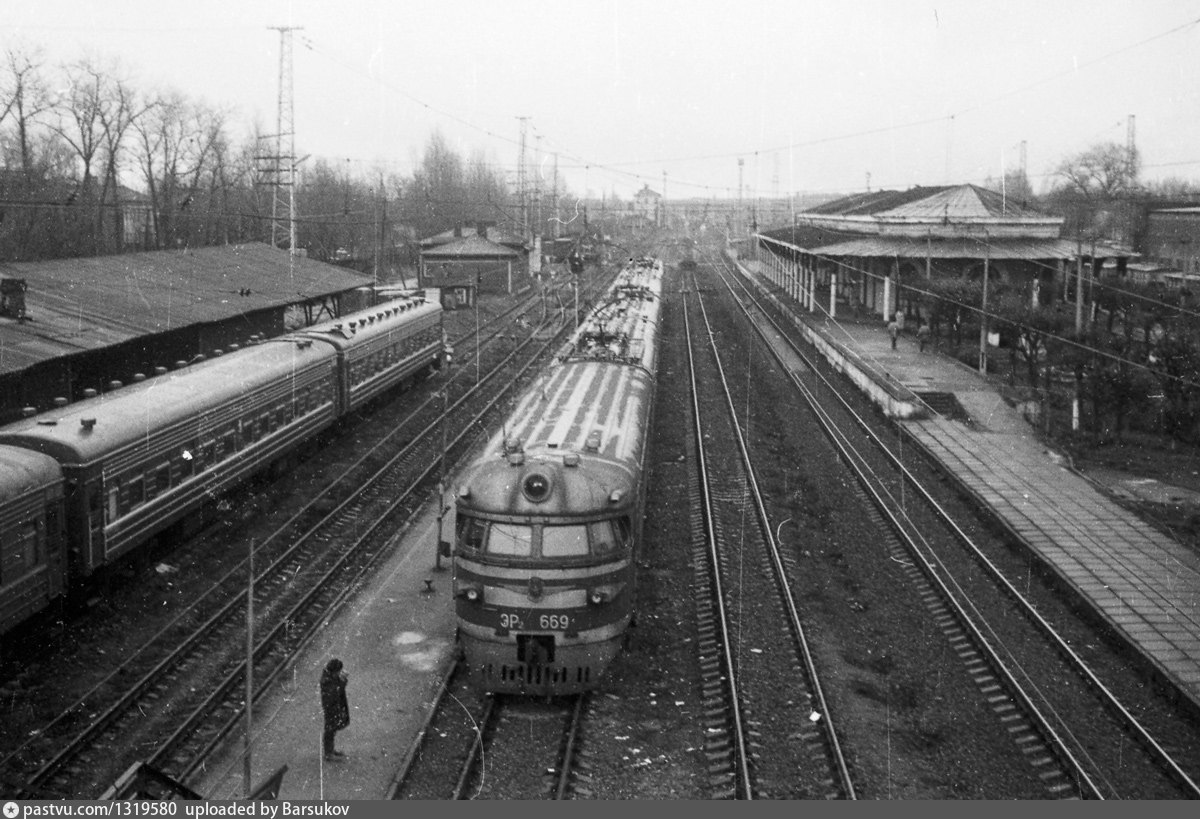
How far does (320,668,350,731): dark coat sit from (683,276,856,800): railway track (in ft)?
12.4

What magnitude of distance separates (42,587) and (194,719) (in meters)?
2.95

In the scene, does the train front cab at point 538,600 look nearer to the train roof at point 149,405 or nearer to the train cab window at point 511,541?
the train cab window at point 511,541

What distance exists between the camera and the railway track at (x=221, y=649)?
39.1 feet

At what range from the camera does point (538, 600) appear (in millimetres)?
12750

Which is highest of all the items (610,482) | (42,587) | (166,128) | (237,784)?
(166,128)

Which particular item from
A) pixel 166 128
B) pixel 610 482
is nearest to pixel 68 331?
pixel 610 482

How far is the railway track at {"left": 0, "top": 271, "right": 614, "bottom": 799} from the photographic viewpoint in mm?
11914

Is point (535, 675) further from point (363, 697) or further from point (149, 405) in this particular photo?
point (149, 405)

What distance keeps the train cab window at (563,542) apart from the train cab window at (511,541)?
0.16m

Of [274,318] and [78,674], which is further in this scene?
[274,318]

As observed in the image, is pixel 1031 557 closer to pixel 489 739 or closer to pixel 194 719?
pixel 489 739

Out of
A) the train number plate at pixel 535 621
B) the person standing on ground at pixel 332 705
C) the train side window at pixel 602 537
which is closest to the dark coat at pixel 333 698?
the person standing on ground at pixel 332 705

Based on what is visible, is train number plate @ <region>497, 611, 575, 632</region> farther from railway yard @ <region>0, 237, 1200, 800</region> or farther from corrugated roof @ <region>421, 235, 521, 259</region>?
corrugated roof @ <region>421, 235, 521, 259</region>

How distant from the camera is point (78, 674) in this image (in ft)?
46.1
